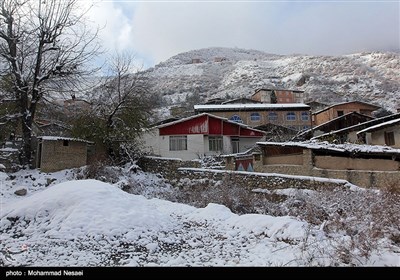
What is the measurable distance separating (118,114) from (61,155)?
575 cm

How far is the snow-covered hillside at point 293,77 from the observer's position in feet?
226

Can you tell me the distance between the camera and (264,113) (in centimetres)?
4056

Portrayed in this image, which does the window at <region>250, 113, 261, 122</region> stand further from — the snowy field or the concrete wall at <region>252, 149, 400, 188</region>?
the snowy field

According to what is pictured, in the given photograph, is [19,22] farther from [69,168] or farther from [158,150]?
[158,150]

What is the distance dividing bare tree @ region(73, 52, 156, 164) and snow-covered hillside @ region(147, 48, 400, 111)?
38674 mm

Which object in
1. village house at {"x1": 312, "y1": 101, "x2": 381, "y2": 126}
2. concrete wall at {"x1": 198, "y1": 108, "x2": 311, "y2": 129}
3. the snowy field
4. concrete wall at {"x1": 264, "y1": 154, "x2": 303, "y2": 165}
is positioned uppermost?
village house at {"x1": 312, "y1": 101, "x2": 381, "y2": 126}

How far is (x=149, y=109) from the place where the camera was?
25.1 meters

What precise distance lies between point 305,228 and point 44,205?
19.1 ft

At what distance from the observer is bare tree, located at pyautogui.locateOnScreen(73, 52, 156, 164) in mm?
22094

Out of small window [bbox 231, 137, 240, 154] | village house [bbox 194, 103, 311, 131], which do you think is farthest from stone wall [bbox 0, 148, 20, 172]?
village house [bbox 194, 103, 311, 131]

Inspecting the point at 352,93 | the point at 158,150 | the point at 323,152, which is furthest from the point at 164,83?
the point at 323,152

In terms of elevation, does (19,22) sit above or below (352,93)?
below

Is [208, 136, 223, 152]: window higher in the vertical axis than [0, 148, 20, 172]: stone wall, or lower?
higher

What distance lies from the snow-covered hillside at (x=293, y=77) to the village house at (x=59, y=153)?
4394 centimetres
